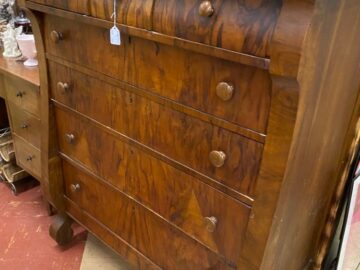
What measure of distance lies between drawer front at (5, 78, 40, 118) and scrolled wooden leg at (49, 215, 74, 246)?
44 cm

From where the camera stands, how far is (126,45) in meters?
0.92

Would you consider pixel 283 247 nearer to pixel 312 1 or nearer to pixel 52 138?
pixel 312 1

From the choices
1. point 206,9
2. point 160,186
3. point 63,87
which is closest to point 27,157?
point 63,87

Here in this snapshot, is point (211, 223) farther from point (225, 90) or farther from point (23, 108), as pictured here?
point (23, 108)

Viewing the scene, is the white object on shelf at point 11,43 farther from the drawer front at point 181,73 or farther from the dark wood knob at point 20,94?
the drawer front at point 181,73

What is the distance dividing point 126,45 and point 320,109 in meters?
0.49

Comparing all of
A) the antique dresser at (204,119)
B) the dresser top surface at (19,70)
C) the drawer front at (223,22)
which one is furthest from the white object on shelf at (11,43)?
the drawer front at (223,22)

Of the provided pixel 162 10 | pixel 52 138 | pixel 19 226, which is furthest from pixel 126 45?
pixel 19 226

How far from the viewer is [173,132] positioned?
91 cm

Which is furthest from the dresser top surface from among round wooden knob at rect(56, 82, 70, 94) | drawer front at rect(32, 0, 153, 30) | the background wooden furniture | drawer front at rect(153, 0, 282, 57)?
drawer front at rect(153, 0, 282, 57)

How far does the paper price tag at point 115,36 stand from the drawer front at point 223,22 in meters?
0.13

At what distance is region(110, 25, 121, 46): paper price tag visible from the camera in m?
0.89

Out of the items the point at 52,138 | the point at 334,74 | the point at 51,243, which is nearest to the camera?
the point at 334,74

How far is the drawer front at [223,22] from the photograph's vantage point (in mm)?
639
